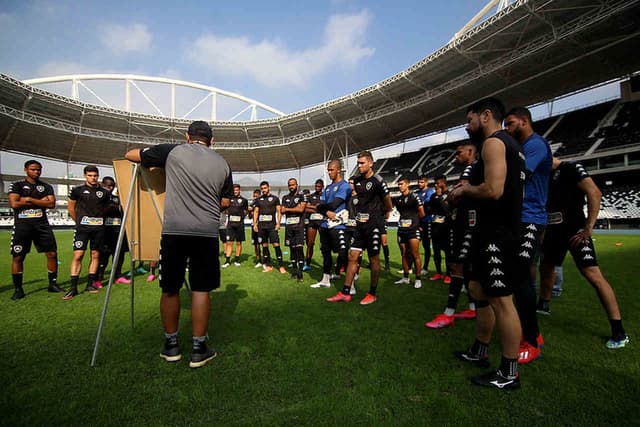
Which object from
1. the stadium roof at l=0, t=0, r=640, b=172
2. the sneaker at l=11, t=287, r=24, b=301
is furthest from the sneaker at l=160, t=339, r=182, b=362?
the stadium roof at l=0, t=0, r=640, b=172

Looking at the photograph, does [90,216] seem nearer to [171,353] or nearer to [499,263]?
[171,353]

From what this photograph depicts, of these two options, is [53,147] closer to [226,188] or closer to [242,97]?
[242,97]

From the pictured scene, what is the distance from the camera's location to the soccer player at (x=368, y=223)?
13.8ft

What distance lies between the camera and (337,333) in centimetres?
303

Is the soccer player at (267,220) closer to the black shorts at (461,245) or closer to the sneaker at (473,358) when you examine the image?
the black shorts at (461,245)

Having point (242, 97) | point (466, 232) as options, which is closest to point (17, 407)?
point (466, 232)

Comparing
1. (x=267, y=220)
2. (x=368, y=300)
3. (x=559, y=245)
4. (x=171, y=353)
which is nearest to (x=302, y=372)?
(x=171, y=353)

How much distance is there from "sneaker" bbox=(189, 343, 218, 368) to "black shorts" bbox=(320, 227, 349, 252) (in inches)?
127

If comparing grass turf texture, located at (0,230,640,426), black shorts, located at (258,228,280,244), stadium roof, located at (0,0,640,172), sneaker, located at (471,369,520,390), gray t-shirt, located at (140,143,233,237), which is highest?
stadium roof, located at (0,0,640,172)

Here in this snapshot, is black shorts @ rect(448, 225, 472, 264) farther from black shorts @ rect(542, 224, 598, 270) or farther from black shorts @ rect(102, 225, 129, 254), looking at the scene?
black shorts @ rect(102, 225, 129, 254)

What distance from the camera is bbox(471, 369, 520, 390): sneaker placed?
205 cm

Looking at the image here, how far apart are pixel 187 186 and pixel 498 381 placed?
2.66 metres

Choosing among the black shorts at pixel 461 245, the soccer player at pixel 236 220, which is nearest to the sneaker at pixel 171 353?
the black shorts at pixel 461 245

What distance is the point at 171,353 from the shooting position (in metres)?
2.49
